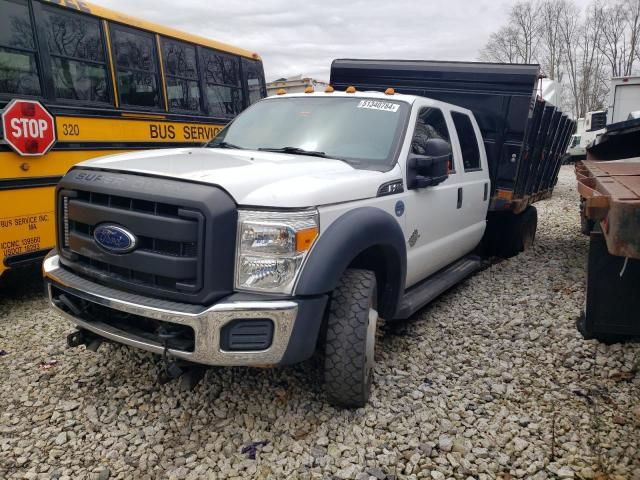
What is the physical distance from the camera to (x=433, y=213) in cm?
419

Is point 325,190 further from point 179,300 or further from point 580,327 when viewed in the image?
point 580,327

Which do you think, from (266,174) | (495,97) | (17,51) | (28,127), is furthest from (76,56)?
(495,97)

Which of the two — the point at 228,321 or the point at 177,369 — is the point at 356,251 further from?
the point at 177,369

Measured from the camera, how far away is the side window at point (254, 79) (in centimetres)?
812

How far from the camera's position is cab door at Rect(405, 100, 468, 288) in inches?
153

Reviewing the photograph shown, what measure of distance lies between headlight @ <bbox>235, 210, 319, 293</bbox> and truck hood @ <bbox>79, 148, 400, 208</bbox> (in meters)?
0.08

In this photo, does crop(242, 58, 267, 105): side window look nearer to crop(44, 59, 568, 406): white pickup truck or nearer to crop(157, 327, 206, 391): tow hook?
crop(44, 59, 568, 406): white pickup truck

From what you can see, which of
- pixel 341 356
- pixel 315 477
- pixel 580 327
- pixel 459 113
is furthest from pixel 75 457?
pixel 459 113

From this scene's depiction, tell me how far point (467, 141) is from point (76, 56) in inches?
163

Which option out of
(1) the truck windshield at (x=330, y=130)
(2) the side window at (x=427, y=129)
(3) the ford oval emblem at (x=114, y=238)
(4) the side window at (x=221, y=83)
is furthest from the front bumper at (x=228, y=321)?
(4) the side window at (x=221, y=83)

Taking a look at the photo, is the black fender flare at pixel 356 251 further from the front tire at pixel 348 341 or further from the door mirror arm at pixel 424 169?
the door mirror arm at pixel 424 169

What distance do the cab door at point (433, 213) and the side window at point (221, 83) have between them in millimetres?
3921

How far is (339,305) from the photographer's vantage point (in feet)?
9.88

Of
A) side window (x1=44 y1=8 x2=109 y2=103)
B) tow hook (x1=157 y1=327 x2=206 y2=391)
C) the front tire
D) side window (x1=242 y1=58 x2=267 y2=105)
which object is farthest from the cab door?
side window (x1=242 y1=58 x2=267 y2=105)
